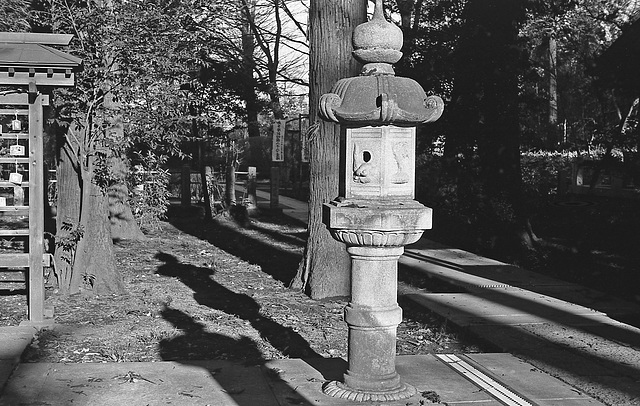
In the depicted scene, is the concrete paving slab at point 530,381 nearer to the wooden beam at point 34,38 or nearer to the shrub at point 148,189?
the wooden beam at point 34,38

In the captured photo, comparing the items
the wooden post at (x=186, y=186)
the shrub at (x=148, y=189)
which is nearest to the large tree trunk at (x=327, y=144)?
the shrub at (x=148, y=189)

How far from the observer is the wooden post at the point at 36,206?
7973 mm

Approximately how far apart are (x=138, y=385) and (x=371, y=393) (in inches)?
67.2

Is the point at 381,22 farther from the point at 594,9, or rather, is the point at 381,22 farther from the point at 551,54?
the point at 551,54

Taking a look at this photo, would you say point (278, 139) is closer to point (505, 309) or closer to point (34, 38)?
point (505, 309)

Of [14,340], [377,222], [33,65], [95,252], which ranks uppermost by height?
[33,65]

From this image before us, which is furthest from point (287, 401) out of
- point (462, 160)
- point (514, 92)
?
point (462, 160)

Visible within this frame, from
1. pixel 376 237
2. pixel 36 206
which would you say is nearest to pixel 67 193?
pixel 36 206

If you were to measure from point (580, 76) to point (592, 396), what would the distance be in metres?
33.0

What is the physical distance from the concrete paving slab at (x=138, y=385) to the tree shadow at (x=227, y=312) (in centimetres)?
74

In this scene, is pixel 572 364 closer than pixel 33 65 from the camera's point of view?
Yes

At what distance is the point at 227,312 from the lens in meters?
9.23

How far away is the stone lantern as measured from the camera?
5227 millimetres

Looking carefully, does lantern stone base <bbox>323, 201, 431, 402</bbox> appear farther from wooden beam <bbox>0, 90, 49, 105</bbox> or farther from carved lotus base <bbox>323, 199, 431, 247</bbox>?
wooden beam <bbox>0, 90, 49, 105</bbox>
